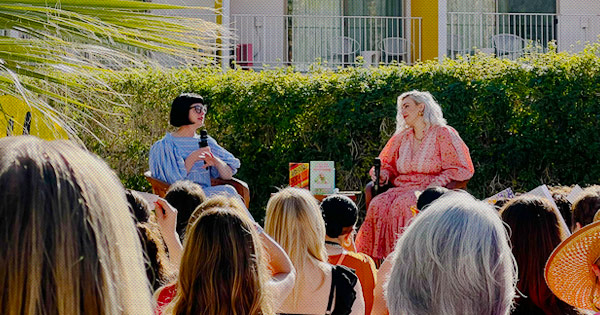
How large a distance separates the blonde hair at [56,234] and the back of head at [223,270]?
143cm

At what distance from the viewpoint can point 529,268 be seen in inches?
144

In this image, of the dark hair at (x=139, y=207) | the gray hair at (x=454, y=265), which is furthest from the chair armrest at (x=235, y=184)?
the gray hair at (x=454, y=265)

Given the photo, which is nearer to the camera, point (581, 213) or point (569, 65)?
point (581, 213)

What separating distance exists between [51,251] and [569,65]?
8509 millimetres

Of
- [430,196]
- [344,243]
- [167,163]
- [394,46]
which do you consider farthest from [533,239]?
[394,46]

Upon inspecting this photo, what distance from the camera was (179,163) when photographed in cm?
757

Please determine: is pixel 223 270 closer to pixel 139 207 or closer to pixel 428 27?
pixel 139 207

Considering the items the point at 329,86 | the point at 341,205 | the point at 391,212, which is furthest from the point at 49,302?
the point at 329,86

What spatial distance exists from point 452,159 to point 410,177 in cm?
41

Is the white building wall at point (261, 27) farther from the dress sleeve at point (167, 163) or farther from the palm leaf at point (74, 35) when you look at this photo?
the palm leaf at point (74, 35)

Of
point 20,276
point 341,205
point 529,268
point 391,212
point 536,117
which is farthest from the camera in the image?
point 536,117

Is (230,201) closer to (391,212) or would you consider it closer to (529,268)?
(529,268)

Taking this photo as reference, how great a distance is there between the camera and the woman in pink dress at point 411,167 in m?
7.72

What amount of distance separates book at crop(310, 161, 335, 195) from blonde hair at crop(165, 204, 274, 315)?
16.5 feet
